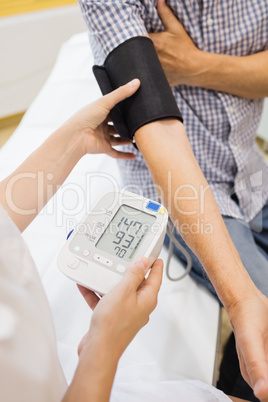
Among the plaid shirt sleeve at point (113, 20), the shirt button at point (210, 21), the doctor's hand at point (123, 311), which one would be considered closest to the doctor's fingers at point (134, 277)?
the doctor's hand at point (123, 311)

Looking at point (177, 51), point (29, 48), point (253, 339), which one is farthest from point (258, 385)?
point (29, 48)

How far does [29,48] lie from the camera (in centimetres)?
208

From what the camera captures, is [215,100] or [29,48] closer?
[215,100]

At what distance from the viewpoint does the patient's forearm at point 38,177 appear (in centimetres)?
76

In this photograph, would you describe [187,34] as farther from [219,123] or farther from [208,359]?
[208,359]

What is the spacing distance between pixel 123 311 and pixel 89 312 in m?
0.41

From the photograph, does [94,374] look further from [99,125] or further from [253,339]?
[99,125]

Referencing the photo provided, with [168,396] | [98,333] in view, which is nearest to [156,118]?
[98,333]

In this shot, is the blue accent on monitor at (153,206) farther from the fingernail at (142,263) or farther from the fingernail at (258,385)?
Result: the fingernail at (258,385)

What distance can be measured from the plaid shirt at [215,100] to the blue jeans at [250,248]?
0.10 feet

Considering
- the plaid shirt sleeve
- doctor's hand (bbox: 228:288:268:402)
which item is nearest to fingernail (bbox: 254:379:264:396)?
doctor's hand (bbox: 228:288:268:402)

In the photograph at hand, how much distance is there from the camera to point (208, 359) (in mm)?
857

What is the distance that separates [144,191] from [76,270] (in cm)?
40

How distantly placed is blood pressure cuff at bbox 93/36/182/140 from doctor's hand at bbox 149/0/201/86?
4.7 inches
